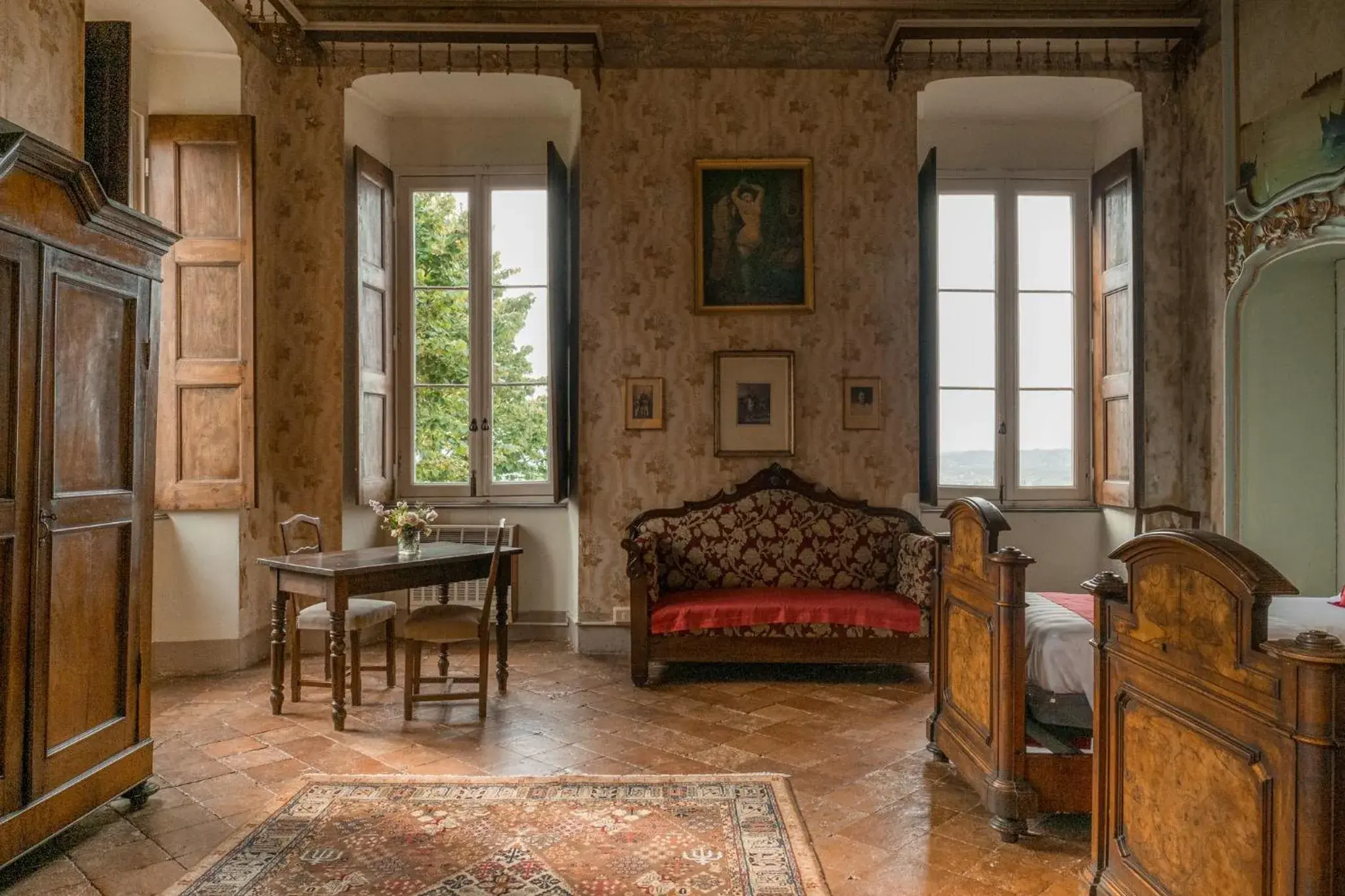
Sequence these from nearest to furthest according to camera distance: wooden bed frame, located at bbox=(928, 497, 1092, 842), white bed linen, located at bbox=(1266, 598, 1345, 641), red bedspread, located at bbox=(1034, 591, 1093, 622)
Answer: wooden bed frame, located at bbox=(928, 497, 1092, 842), white bed linen, located at bbox=(1266, 598, 1345, 641), red bedspread, located at bbox=(1034, 591, 1093, 622)

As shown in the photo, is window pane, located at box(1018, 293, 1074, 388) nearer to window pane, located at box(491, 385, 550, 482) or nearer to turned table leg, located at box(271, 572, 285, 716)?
window pane, located at box(491, 385, 550, 482)

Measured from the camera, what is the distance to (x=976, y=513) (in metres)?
3.19

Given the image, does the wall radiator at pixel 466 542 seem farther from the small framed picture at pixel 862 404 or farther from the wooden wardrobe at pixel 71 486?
the wooden wardrobe at pixel 71 486

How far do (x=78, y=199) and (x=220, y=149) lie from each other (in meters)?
2.62

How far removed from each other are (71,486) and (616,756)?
2.23 meters

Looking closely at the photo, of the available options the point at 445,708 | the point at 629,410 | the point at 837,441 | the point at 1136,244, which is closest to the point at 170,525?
the point at 445,708

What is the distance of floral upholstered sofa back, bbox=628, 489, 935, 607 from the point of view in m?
5.39

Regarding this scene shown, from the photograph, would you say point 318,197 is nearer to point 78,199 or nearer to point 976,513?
point 78,199

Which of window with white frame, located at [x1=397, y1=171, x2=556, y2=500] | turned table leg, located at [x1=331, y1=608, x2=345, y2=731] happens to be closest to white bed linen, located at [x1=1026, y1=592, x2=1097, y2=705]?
turned table leg, located at [x1=331, y1=608, x2=345, y2=731]

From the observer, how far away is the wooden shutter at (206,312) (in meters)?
5.02

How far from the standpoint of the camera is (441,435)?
20.4ft

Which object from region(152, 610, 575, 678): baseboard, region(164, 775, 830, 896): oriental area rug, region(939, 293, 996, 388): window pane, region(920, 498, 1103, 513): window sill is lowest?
region(164, 775, 830, 896): oriental area rug

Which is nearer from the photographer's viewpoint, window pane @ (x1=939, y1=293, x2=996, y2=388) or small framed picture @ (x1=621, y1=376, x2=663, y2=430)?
small framed picture @ (x1=621, y1=376, x2=663, y2=430)

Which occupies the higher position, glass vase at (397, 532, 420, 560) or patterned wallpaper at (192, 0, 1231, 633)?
patterned wallpaper at (192, 0, 1231, 633)
